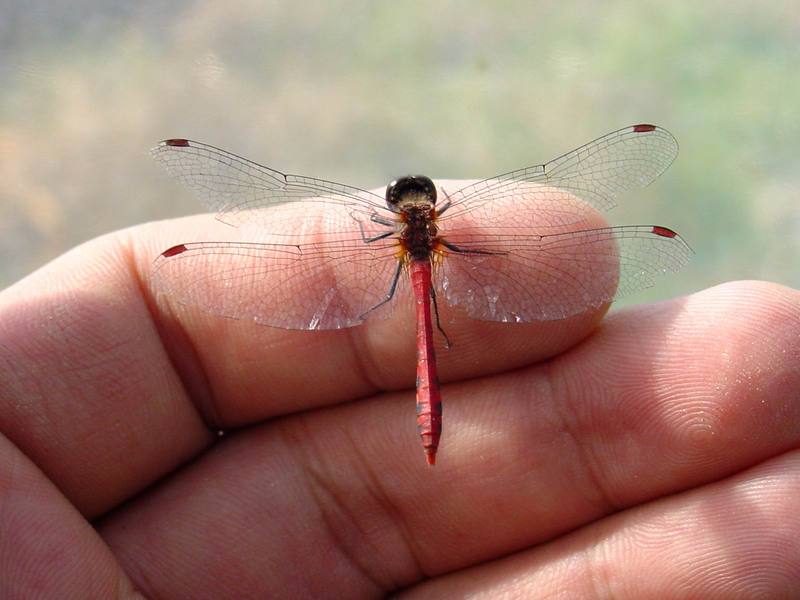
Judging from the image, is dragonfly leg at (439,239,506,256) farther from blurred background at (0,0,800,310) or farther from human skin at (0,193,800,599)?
blurred background at (0,0,800,310)

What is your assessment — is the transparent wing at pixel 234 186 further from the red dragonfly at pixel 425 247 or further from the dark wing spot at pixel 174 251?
the dark wing spot at pixel 174 251

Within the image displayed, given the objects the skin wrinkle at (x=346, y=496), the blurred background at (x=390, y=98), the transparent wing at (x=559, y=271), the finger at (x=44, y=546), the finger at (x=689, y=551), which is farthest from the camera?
the blurred background at (x=390, y=98)

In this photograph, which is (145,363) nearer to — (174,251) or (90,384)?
(90,384)

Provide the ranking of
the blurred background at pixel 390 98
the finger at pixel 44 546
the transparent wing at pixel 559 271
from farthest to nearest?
the blurred background at pixel 390 98 → the transparent wing at pixel 559 271 → the finger at pixel 44 546

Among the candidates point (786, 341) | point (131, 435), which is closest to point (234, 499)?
point (131, 435)

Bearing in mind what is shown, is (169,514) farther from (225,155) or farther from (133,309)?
(225,155)

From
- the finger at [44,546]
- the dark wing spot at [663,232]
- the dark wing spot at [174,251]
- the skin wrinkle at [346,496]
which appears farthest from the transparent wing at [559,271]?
the finger at [44,546]

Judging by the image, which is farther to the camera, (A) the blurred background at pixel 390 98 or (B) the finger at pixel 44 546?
(A) the blurred background at pixel 390 98
